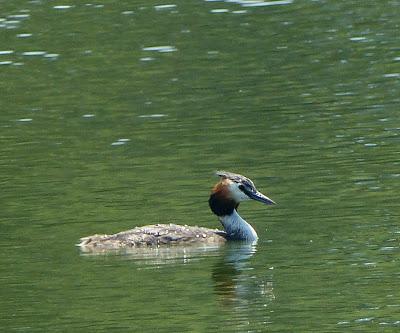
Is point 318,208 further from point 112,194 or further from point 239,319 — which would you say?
point 239,319

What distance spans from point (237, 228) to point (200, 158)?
5490mm

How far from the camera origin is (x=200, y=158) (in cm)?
3005

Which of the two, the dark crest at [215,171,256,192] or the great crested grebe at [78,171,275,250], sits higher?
the dark crest at [215,171,256,192]

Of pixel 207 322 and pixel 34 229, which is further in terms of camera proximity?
pixel 34 229

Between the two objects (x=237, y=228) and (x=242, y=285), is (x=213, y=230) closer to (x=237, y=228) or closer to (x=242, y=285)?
(x=237, y=228)

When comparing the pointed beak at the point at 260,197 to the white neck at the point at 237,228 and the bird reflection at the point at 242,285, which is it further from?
the bird reflection at the point at 242,285

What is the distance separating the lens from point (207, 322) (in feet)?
64.2

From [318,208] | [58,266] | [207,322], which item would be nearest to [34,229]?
[58,266]

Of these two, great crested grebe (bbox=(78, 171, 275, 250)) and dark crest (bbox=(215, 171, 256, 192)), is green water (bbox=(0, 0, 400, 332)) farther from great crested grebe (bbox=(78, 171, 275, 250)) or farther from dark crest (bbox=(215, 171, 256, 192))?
dark crest (bbox=(215, 171, 256, 192))

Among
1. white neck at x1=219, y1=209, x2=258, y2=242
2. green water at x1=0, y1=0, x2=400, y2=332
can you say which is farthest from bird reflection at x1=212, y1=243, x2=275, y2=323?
white neck at x1=219, y1=209, x2=258, y2=242

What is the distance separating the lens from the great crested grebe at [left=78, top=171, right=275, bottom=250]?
938 inches

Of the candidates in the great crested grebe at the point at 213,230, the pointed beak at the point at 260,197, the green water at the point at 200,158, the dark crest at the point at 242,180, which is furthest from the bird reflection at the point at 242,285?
the dark crest at the point at 242,180

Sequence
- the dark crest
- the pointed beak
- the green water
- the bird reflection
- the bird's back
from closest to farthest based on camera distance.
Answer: the bird reflection
the green water
the bird's back
the pointed beak
the dark crest

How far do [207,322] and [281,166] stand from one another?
31.2 feet
